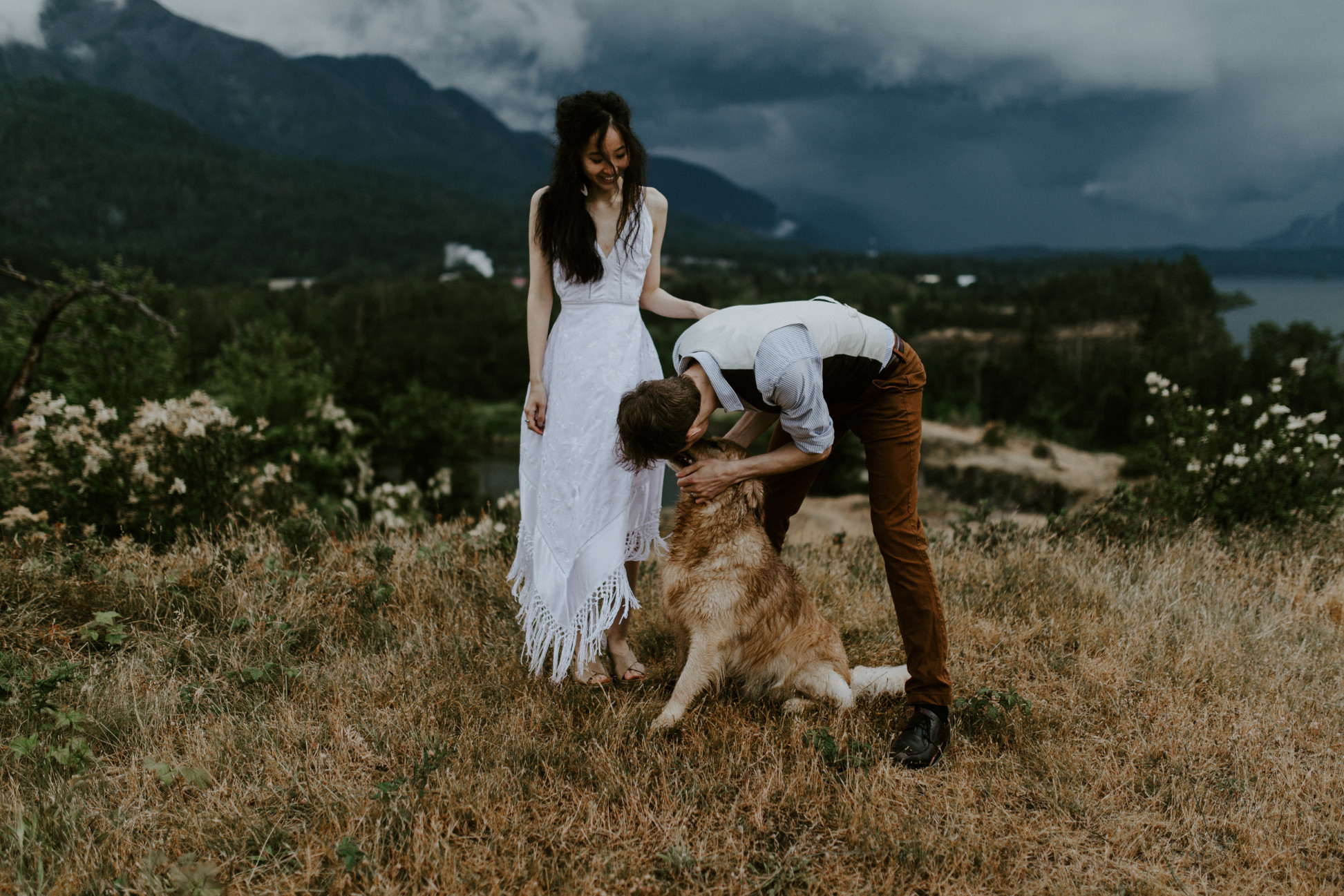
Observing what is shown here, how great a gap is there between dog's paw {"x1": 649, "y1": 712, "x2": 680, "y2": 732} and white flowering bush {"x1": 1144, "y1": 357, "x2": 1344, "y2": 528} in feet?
18.6

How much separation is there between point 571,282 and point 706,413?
1.10 m

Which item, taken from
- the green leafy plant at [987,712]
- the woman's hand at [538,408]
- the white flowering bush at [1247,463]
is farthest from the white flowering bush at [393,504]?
the white flowering bush at [1247,463]

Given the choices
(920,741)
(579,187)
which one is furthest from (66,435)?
(920,741)

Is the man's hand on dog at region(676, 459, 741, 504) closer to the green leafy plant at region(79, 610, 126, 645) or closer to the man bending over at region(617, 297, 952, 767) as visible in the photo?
the man bending over at region(617, 297, 952, 767)

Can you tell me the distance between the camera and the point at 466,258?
177875 millimetres

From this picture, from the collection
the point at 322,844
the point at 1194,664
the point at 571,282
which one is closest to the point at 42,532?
the point at 322,844

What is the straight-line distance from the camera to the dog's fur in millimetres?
3461

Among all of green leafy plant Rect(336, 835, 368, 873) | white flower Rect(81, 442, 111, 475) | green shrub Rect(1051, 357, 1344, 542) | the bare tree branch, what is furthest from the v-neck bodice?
green shrub Rect(1051, 357, 1344, 542)

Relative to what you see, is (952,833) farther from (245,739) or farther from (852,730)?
(245,739)

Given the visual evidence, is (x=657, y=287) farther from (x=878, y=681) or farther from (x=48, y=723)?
(x=48, y=723)

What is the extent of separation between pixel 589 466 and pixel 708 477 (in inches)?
26.9

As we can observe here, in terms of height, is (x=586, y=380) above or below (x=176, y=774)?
above

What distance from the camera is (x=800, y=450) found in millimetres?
3344

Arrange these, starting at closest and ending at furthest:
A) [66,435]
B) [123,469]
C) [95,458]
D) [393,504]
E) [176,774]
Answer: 1. [176,774]
2. [95,458]
3. [66,435]
4. [123,469]
5. [393,504]
